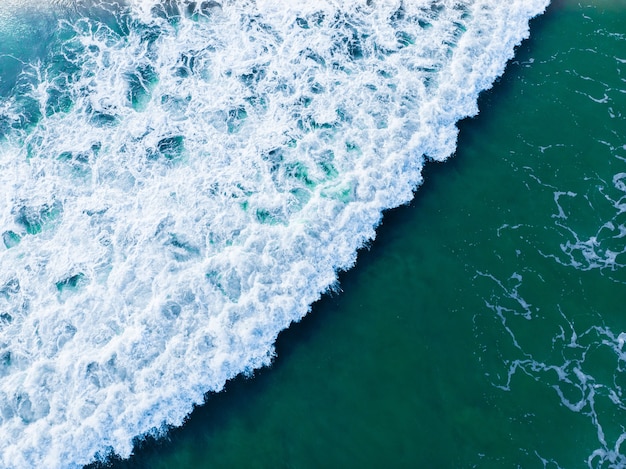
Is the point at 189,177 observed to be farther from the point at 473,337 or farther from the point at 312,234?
the point at 473,337

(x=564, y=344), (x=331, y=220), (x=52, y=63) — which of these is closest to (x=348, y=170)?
(x=331, y=220)

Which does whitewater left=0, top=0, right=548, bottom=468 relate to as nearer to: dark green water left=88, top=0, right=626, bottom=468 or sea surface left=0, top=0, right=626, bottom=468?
sea surface left=0, top=0, right=626, bottom=468

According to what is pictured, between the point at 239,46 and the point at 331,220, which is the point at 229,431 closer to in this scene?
the point at 331,220

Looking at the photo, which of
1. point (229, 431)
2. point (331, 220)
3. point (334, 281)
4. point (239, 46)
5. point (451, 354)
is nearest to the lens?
point (229, 431)

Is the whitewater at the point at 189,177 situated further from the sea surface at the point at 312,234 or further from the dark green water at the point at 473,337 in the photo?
the dark green water at the point at 473,337

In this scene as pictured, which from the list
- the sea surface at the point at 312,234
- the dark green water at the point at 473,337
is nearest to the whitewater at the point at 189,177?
the sea surface at the point at 312,234

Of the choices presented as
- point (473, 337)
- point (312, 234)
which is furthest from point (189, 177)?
point (473, 337)
